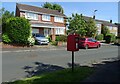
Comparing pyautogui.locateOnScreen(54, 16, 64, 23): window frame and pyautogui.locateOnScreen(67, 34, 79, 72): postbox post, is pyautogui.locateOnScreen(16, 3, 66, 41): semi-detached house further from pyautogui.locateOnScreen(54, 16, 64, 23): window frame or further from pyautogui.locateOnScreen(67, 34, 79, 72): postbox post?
pyautogui.locateOnScreen(67, 34, 79, 72): postbox post

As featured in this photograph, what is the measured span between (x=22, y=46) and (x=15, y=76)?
17.6 m

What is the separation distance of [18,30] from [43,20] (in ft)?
64.9

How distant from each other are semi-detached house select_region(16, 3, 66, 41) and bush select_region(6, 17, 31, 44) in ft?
44.7

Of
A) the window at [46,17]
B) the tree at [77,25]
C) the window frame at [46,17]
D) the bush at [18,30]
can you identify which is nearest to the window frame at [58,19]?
the window frame at [46,17]

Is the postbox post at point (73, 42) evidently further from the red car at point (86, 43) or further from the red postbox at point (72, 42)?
the red car at point (86, 43)

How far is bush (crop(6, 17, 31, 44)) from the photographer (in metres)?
27.2

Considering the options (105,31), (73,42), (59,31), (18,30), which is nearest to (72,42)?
(73,42)

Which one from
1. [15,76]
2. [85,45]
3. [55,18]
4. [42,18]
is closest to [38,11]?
[42,18]

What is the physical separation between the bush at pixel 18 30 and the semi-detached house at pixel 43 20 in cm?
1361

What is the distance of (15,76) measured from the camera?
9.92 m

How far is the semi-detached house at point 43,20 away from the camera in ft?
142

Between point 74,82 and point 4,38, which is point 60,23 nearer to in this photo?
point 4,38

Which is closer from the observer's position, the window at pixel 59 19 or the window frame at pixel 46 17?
the window frame at pixel 46 17

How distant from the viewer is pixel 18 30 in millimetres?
27344
